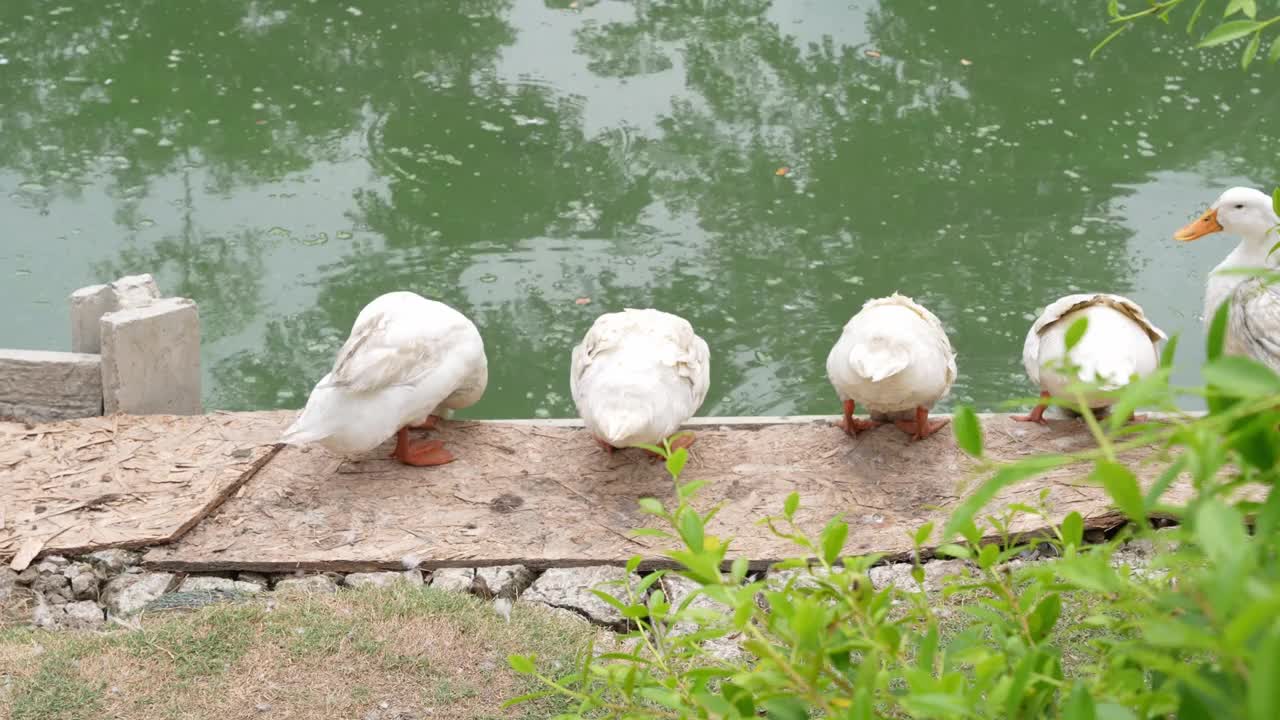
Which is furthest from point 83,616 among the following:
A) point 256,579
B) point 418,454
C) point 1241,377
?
point 1241,377

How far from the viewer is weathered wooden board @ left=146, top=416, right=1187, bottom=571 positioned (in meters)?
3.88

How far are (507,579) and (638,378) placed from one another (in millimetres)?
760

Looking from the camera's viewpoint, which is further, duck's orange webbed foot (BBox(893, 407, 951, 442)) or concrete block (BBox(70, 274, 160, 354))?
concrete block (BBox(70, 274, 160, 354))

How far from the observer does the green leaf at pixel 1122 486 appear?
2.56 ft

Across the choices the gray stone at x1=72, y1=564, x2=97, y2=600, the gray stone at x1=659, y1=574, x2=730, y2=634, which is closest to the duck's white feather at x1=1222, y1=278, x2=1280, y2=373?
the gray stone at x1=659, y1=574, x2=730, y2=634

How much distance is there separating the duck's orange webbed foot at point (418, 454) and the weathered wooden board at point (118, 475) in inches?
19.4

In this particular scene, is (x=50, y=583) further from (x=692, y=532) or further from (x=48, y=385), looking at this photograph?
(x=692, y=532)

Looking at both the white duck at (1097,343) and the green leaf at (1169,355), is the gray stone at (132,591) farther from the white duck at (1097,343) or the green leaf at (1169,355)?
the green leaf at (1169,355)

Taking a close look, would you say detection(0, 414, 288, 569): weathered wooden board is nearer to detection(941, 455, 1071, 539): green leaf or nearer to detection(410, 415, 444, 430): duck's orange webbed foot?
detection(410, 415, 444, 430): duck's orange webbed foot

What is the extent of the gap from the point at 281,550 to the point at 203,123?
4639mm

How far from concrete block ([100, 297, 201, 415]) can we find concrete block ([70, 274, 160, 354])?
0.37 ft

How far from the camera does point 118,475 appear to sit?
424 centimetres

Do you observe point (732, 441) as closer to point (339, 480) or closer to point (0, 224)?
point (339, 480)

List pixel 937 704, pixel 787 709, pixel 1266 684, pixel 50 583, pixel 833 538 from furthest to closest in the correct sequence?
pixel 50 583 < pixel 833 538 < pixel 787 709 < pixel 937 704 < pixel 1266 684
